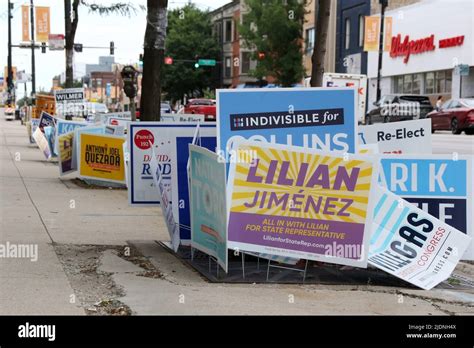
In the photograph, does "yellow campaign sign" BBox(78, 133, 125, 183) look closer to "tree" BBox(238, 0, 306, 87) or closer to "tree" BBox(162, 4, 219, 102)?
"tree" BBox(238, 0, 306, 87)

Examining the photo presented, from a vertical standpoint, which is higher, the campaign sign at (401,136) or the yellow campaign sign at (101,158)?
the campaign sign at (401,136)

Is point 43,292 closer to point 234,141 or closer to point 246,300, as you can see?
point 246,300

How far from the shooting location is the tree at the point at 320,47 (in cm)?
1420

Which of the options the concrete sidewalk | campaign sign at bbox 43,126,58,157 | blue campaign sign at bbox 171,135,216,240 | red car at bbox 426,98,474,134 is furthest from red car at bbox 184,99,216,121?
blue campaign sign at bbox 171,135,216,240

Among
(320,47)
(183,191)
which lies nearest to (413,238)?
(183,191)

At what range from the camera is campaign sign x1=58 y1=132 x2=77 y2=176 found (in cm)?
1655

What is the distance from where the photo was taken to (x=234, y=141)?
24.5 feet

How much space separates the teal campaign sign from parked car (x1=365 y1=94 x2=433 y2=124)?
26.7 m

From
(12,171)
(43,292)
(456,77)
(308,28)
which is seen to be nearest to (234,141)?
(43,292)

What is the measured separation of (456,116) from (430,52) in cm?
1308

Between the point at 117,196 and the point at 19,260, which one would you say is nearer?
the point at 19,260

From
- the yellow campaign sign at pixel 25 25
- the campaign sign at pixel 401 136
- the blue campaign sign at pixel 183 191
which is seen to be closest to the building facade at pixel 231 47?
the yellow campaign sign at pixel 25 25

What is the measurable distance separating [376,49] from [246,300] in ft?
121
